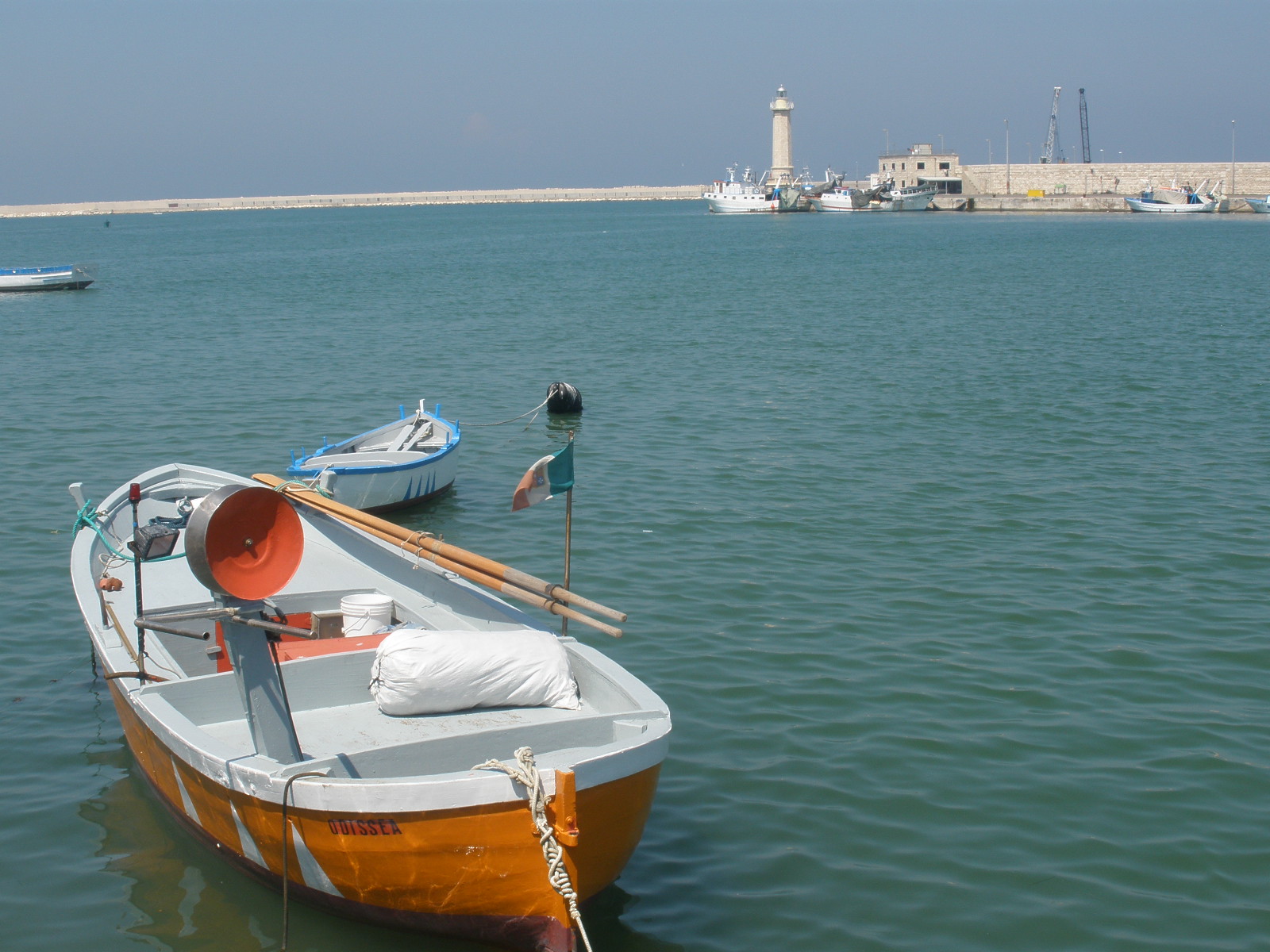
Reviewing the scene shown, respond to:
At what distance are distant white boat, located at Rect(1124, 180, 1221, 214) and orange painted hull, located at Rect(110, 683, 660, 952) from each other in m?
141

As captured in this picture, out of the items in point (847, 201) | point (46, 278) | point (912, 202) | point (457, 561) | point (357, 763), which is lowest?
point (357, 763)

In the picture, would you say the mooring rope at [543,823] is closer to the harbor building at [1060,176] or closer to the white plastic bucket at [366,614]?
the white plastic bucket at [366,614]

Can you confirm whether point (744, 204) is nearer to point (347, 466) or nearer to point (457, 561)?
point (347, 466)

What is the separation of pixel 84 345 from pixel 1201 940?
3705cm

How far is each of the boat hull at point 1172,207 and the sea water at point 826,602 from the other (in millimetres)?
102944

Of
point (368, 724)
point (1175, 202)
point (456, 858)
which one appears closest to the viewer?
point (456, 858)

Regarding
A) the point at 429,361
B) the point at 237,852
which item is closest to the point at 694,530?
the point at 237,852

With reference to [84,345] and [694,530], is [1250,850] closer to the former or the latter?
[694,530]

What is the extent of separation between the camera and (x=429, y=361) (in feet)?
105

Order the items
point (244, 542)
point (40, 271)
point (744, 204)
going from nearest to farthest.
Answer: point (244, 542)
point (40, 271)
point (744, 204)

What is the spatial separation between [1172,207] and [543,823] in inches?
5585

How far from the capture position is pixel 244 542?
642 centimetres

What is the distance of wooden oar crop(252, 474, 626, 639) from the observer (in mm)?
8328

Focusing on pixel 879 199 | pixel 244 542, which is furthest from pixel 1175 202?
pixel 244 542
